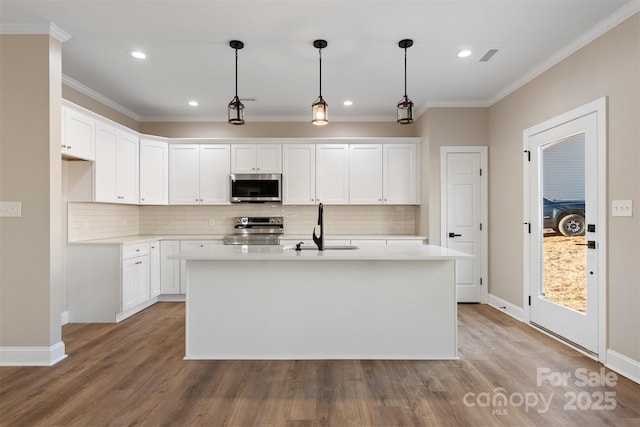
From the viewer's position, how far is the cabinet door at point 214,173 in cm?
545

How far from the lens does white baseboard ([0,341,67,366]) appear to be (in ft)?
9.75

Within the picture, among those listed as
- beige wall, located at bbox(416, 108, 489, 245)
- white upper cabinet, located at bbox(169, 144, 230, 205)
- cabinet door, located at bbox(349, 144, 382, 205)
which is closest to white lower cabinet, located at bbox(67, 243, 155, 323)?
white upper cabinet, located at bbox(169, 144, 230, 205)

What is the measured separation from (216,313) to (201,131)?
356cm

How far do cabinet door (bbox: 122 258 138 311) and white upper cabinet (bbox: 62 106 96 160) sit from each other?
1285mm

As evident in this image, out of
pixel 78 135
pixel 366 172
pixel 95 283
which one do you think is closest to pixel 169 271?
pixel 95 283

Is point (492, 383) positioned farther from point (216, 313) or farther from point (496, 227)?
point (496, 227)

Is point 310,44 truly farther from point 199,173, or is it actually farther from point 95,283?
point 95,283

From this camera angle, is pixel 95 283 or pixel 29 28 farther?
pixel 95 283

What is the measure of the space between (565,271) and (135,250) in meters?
4.75

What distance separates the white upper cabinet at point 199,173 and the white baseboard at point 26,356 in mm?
2811

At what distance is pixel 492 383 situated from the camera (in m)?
2.62

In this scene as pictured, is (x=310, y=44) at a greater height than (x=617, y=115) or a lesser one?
greater

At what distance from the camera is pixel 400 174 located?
17.8 feet

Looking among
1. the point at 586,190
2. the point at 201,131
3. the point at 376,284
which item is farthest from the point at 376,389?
the point at 201,131
